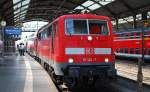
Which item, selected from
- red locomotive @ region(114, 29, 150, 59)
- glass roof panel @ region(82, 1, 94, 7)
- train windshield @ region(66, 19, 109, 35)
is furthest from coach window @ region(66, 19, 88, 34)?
glass roof panel @ region(82, 1, 94, 7)

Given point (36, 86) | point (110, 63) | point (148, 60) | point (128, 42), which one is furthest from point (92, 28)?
point (128, 42)

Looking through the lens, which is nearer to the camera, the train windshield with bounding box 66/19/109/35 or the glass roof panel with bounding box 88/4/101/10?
the train windshield with bounding box 66/19/109/35

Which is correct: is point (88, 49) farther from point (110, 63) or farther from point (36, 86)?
point (36, 86)

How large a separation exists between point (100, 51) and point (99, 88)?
160cm

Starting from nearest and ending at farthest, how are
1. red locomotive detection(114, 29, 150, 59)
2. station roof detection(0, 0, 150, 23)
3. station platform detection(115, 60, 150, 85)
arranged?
station platform detection(115, 60, 150, 85), red locomotive detection(114, 29, 150, 59), station roof detection(0, 0, 150, 23)

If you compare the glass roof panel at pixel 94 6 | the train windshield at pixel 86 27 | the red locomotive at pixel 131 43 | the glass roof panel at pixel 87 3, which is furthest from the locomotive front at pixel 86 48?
the glass roof panel at pixel 94 6

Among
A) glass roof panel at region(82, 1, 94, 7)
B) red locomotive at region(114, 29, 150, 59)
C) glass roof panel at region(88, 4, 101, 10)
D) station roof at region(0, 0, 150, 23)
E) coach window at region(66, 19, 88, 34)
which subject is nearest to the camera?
coach window at region(66, 19, 88, 34)

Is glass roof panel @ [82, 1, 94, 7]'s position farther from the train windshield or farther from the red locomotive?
the train windshield

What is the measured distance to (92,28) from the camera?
1430cm

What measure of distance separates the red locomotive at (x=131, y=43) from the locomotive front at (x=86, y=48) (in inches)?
529

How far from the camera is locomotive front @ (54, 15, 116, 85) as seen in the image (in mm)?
13672

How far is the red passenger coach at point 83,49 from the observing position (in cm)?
1367

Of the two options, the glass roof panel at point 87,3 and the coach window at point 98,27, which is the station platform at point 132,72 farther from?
the glass roof panel at point 87,3

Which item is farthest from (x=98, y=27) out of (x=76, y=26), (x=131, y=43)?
(x=131, y=43)
